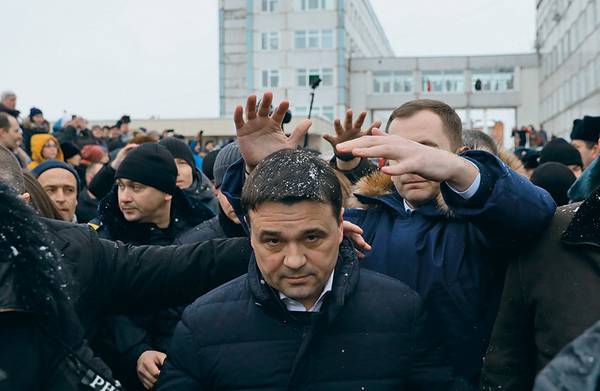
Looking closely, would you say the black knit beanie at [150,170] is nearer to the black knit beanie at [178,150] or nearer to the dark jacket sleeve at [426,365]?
the black knit beanie at [178,150]

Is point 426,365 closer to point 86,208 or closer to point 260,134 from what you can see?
point 260,134

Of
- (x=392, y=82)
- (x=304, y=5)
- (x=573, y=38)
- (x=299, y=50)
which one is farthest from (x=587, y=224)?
(x=304, y=5)

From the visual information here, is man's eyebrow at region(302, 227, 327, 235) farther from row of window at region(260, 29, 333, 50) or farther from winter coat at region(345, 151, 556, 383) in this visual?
row of window at region(260, 29, 333, 50)

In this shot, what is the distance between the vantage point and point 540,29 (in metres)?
44.1

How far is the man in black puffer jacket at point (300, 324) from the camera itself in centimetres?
199

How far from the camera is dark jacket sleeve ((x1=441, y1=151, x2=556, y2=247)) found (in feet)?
5.97

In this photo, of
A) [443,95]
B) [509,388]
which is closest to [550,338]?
[509,388]

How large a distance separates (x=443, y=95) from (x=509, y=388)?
136ft

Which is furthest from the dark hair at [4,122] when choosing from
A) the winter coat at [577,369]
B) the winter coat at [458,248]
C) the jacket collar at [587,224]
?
the winter coat at [577,369]

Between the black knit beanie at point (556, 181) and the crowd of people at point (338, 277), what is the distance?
108 inches

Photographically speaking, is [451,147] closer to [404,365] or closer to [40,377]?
[404,365]

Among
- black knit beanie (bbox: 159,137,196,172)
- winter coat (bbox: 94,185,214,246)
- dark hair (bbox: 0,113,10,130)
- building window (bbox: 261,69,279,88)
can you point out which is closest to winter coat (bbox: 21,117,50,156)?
dark hair (bbox: 0,113,10,130)

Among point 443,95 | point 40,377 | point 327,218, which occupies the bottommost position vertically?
point 40,377

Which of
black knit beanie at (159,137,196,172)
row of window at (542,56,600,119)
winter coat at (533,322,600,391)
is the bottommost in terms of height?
winter coat at (533,322,600,391)
